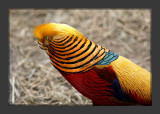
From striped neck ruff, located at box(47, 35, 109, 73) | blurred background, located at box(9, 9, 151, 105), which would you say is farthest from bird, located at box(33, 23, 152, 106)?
blurred background, located at box(9, 9, 151, 105)

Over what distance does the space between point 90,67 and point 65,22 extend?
1.57 m

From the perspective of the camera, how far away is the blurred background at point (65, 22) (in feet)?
12.9

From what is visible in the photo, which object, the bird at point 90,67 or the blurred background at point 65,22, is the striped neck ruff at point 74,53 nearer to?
the bird at point 90,67

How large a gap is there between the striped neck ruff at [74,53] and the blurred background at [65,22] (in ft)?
2.84

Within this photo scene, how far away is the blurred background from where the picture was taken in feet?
12.9

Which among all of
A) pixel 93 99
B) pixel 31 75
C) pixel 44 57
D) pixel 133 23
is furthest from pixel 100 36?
pixel 93 99

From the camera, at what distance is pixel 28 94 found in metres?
3.73

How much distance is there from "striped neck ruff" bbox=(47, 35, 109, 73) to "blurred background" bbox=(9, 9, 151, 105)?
34.1 inches

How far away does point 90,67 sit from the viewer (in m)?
2.98

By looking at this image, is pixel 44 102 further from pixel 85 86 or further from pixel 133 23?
pixel 133 23


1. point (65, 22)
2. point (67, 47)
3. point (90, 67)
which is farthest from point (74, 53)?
point (65, 22)

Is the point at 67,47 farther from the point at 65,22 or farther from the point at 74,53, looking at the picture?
the point at 65,22

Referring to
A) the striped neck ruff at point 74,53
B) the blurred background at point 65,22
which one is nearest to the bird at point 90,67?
the striped neck ruff at point 74,53

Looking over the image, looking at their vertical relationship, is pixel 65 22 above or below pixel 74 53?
above
